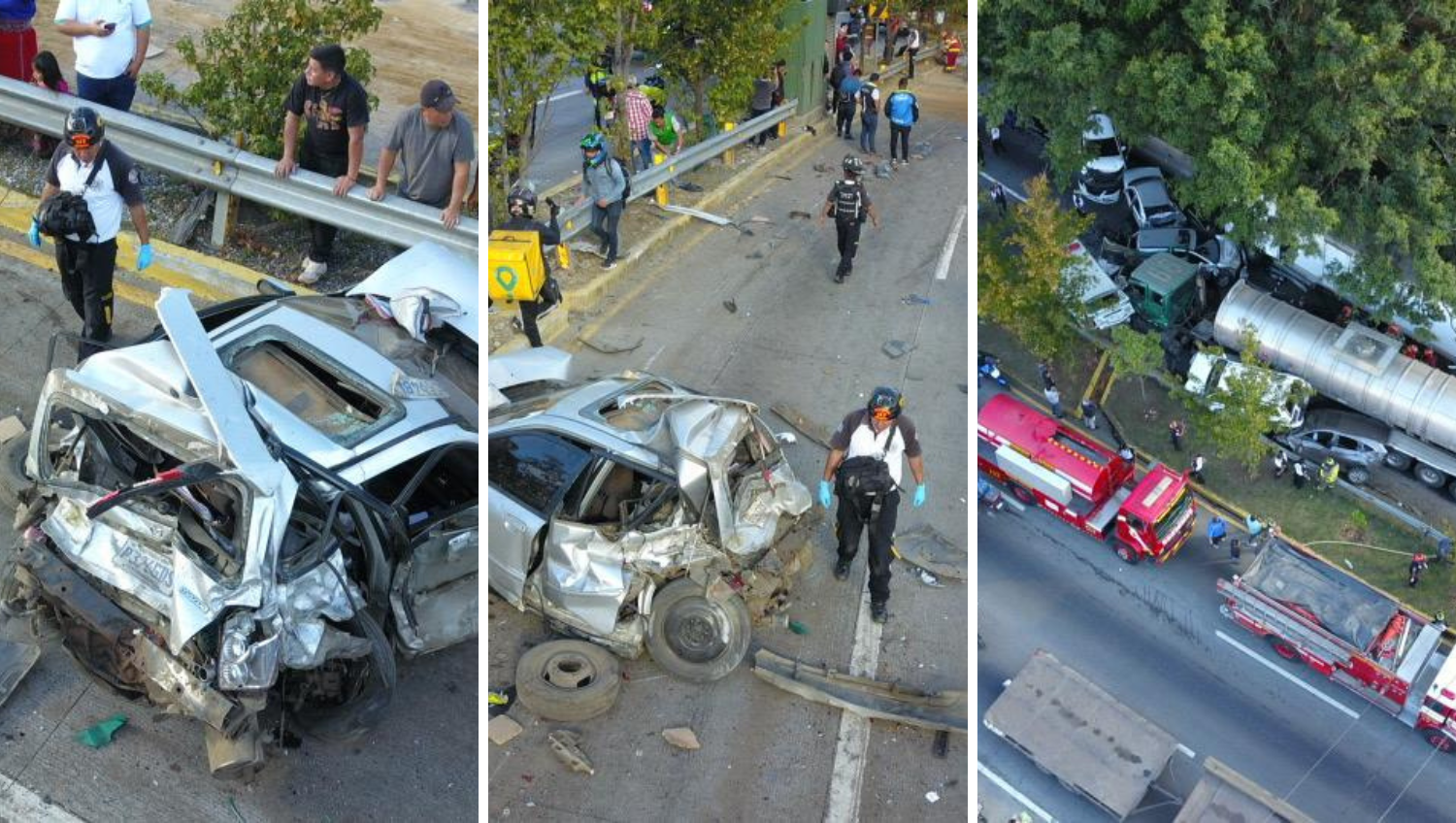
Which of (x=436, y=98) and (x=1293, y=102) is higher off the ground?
(x=436, y=98)

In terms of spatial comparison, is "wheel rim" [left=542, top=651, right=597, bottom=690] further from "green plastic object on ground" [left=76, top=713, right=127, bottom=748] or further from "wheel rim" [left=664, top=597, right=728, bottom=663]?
"green plastic object on ground" [left=76, top=713, right=127, bottom=748]

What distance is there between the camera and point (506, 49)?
543 inches

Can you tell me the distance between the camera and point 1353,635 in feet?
45.2

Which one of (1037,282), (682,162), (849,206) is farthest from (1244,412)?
(682,162)

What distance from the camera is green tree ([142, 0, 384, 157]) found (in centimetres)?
1227

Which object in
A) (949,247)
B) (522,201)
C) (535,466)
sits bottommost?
(949,247)

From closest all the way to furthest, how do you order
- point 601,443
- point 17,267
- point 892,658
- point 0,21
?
1. point 601,443
2. point 892,658
3. point 17,267
4. point 0,21

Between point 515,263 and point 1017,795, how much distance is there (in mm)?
6430

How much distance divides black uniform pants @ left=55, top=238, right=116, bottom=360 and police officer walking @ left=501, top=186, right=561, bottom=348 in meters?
3.21

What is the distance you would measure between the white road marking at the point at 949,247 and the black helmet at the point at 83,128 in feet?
28.3

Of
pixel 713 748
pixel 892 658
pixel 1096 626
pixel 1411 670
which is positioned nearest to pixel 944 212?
pixel 1096 626

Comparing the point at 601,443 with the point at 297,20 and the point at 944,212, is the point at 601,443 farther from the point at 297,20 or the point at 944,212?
the point at 944,212

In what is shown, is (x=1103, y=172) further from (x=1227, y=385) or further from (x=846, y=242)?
(x=846, y=242)

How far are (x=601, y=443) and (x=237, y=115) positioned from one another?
5.02 metres
